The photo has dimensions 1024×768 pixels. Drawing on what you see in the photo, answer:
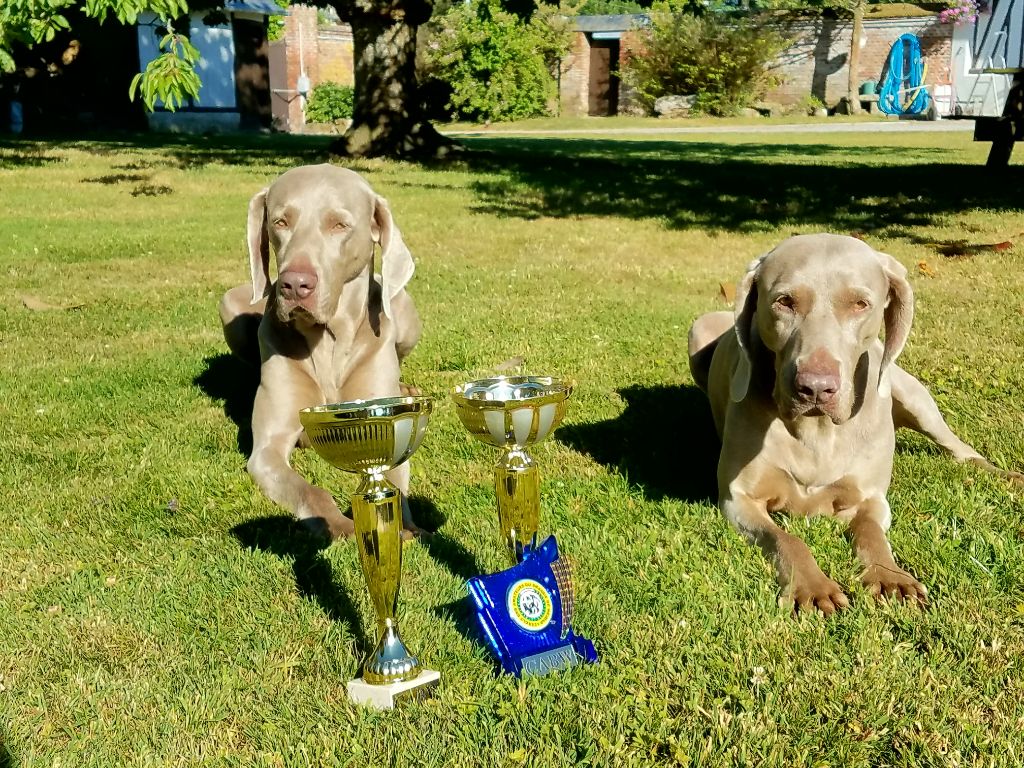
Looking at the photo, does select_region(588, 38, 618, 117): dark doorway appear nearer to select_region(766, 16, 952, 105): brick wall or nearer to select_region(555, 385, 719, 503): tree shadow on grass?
select_region(766, 16, 952, 105): brick wall

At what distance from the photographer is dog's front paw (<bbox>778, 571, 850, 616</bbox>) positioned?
290 cm

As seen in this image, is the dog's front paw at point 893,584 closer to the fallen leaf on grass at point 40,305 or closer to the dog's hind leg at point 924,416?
the dog's hind leg at point 924,416

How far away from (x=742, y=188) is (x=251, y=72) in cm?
2113

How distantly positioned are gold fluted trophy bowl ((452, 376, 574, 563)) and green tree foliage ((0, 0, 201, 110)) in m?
4.87

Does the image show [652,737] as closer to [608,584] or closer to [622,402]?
[608,584]

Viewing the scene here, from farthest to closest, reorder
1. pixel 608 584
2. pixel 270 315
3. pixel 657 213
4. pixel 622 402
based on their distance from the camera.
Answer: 1. pixel 657 213
2. pixel 622 402
3. pixel 270 315
4. pixel 608 584

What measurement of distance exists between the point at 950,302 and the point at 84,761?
642cm

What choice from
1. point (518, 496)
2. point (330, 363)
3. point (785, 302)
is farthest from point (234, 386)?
point (785, 302)

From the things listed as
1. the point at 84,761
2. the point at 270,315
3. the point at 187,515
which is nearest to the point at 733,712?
the point at 84,761

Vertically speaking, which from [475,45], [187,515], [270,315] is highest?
[475,45]

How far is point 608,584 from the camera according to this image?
3139 mm

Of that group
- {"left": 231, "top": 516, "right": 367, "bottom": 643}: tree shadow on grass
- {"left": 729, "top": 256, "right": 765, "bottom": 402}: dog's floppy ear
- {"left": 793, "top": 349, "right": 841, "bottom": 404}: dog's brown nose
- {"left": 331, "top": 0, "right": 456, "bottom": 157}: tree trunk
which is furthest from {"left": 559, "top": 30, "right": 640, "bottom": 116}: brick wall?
{"left": 793, "top": 349, "right": 841, "bottom": 404}: dog's brown nose

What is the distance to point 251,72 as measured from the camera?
30078mm

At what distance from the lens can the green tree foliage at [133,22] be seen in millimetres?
6844
